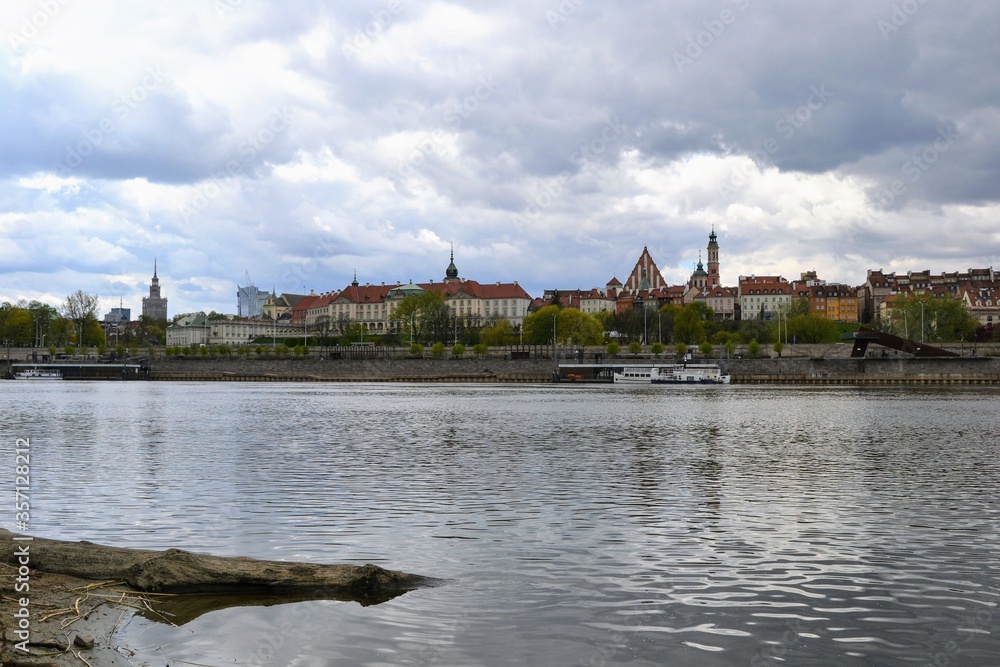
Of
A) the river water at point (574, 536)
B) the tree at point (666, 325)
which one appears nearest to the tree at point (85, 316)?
the tree at point (666, 325)

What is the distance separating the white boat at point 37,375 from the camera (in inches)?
5482

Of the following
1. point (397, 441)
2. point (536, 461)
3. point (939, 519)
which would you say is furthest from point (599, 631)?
point (397, 441)

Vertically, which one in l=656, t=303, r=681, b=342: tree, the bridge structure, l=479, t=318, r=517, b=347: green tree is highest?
l=656, t=303, r=681, b=342: tree

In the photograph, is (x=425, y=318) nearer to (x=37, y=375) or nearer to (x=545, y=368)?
(x=545, y=368)

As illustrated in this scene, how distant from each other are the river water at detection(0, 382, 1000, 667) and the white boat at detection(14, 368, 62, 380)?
386 ft

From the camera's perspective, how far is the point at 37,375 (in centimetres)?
14138

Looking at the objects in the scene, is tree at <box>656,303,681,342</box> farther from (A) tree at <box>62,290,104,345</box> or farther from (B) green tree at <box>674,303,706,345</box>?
(A) tree at <box>62,290,104,345</box>

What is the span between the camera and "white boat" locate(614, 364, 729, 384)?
111 meters

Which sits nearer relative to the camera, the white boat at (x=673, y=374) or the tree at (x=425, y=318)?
the white boat at (x=673, y=374)

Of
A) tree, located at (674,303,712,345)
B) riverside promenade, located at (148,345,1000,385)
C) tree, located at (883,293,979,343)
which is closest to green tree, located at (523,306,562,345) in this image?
riverside promenade, located at (148,345,1000,385)

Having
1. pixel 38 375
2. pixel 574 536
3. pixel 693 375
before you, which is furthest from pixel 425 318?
pixel 574 536

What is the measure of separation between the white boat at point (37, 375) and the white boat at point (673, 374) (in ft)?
272

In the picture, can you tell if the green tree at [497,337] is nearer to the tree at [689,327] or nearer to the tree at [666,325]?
the tree at [666,325]

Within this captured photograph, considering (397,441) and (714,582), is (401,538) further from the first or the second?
(397,441)
